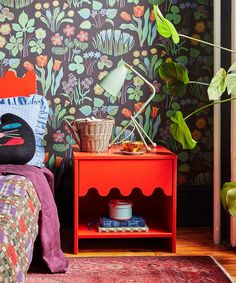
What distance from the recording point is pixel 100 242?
2.98m

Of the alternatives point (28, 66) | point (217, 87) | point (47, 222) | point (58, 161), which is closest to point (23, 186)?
point (47, 222)

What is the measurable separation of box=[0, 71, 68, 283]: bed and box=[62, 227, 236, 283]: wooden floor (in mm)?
348

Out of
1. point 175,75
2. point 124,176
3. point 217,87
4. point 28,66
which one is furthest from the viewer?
point 28,66

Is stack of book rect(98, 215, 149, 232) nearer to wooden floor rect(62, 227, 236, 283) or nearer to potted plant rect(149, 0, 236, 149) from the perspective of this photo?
wooden floor rect(62, 227, 236, 283)

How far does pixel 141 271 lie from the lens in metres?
2.45

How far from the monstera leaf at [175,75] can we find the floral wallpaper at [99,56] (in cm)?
65

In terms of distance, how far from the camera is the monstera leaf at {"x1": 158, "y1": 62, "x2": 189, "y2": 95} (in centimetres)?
256

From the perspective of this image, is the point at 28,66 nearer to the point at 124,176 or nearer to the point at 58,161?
the point at 58,161

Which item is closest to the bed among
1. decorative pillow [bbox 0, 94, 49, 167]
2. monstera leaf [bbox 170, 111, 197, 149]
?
decorative pillow [bbox 0, 94, 49, 167]

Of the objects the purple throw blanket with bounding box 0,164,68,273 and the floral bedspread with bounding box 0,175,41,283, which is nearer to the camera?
the floral bedspread with bounding box 0,175,41,283

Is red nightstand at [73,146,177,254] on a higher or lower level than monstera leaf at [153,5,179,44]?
lower

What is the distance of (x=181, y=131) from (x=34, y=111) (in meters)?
0.92

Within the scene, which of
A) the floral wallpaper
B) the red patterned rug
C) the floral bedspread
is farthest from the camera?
the floral wallpaper

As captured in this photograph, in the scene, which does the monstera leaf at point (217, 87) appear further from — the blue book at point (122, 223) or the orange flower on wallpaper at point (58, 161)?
the orange flower on wallpaper at point (58, 161)
